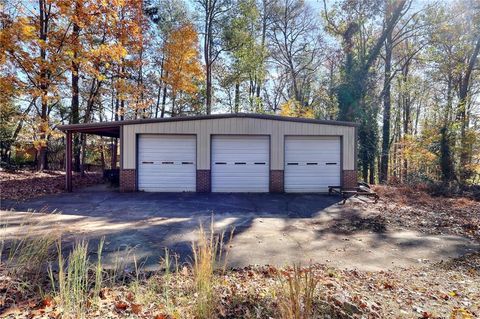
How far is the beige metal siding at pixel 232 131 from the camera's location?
1061cm

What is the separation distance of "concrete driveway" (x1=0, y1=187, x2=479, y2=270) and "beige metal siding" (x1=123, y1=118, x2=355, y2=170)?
84.6 inches

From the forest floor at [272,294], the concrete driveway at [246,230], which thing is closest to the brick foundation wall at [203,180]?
the concrete driveway at [246,230]

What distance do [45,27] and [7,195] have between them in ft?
26.5

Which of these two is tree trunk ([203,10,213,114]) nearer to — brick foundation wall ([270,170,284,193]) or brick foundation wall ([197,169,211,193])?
brick foundation wall ([197,169,211,193])

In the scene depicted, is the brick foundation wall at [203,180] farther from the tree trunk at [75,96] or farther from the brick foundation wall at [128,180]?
the tree trunk at [75,96]

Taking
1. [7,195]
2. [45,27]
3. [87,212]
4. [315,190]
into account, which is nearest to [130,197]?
[87,212]

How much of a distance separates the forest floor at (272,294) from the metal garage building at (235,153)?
693cm

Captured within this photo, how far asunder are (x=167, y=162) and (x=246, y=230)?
19.9 ft

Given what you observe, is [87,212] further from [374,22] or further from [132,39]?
[374,22]

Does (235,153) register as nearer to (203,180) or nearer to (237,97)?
(203,180)

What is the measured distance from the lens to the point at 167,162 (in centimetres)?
1084

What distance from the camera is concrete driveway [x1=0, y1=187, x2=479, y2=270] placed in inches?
169

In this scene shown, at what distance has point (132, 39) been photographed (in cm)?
1514

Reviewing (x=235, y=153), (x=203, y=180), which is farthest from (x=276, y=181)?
(x=203, y=180)
